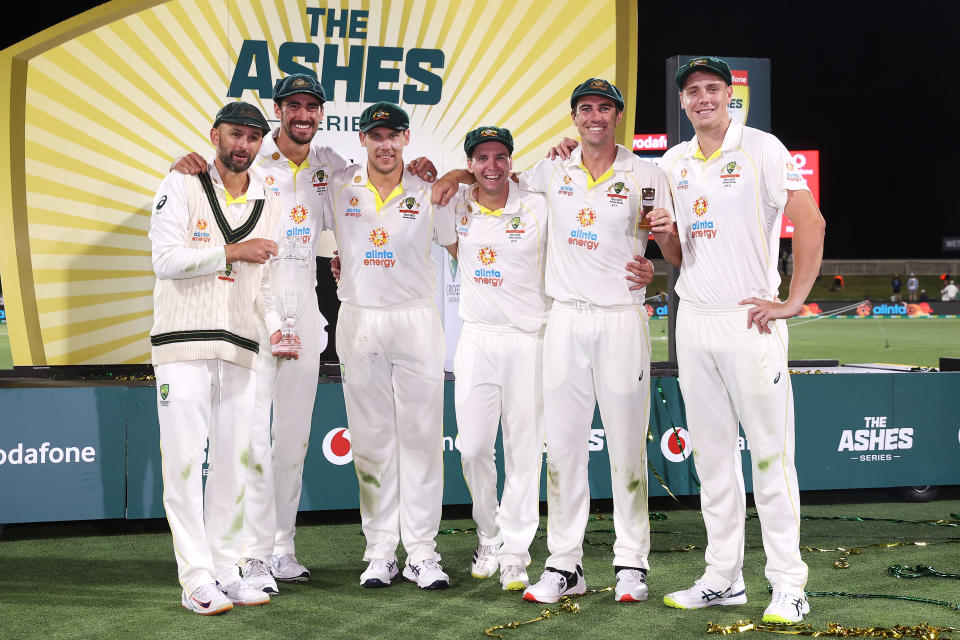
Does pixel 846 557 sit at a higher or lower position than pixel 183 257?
lower

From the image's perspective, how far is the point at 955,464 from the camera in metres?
7.11

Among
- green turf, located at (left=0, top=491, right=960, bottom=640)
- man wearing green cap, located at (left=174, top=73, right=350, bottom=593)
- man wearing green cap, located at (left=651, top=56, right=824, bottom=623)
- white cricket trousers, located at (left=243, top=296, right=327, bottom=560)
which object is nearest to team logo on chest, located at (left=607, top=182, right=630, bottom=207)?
man wearing green cap, located at (left=651, top=56, right=824, bottom=623)

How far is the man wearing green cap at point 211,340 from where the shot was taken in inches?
177

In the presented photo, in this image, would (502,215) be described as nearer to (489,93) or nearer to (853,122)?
(489,93)

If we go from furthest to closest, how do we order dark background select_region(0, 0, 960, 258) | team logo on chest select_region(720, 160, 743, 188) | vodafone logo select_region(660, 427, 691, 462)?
dark background select_region(0, 0, 960, 258) < vodafone logo select_region(660, 427, 691, 462) < team logo on chest select_region(720, 160, 743, 188)

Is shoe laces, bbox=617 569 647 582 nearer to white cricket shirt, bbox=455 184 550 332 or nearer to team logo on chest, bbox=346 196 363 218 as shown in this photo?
white cricket shirt, bbox=455 184 550 332

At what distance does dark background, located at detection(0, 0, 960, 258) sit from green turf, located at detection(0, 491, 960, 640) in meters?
34.8

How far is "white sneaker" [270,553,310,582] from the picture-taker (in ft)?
17.0

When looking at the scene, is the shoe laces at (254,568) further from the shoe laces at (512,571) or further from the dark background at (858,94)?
the dark background at (858,94)

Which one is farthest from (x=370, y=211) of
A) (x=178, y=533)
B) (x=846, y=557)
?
(x=846, y=557)

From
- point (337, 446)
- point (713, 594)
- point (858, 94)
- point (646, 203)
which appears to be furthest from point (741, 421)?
point (858, 94)

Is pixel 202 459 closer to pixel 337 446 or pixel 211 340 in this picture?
pixel 211 340

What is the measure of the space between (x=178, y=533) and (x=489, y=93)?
5.26m

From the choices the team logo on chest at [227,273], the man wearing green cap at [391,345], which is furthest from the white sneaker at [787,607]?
the team logo on chest at [227,273]
